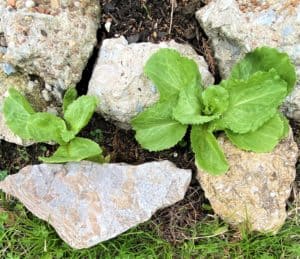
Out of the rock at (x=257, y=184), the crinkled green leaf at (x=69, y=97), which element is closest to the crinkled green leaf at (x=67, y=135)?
the crinkled green leaf at (x=69, y=97)

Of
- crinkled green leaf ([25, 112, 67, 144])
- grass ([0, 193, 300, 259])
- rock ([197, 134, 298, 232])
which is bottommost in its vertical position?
grass ([0, 193, 300, 259])

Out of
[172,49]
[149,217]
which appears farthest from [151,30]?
[149,217]

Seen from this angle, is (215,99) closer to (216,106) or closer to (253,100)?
(216,106)

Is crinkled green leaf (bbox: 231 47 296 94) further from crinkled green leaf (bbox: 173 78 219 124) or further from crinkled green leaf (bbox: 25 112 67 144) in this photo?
crinkled green leaf (bbox: 25 112 67 144)

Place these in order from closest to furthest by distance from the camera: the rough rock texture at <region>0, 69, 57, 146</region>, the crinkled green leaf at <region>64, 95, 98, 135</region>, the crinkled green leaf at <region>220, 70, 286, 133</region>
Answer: the crinkled green leaf at <region>220, 70, 286, 133</region> → the crinkled green leaf at <region>64, 95, 98, 135</region> → the rough rock texture at <region>0, 69, 57, 146</region>

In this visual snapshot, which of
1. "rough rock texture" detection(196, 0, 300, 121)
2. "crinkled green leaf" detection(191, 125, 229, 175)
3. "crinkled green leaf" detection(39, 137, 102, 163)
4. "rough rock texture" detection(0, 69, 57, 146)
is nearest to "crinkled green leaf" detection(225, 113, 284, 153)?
"crinkled green leaf" detection(191, 125, 229, 175)

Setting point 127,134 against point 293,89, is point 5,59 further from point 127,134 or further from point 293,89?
point 293,89

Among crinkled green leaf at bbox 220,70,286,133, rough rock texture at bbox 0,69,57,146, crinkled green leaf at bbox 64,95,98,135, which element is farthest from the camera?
rough rock texture at bbox 0,69,57,146
